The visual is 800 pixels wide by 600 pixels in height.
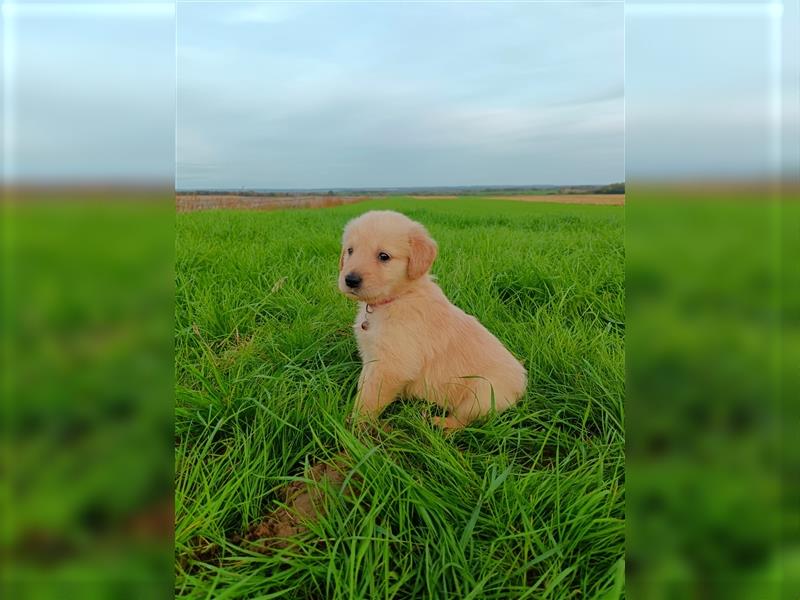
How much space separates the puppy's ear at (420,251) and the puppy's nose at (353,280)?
17 centimetres

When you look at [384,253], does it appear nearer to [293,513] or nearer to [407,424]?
Result: [407,424]

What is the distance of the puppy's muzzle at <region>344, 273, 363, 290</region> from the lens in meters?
1.46

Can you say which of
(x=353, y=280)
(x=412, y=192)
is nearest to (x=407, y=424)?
(x=353, y=280)

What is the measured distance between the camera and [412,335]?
1556 millimetres
